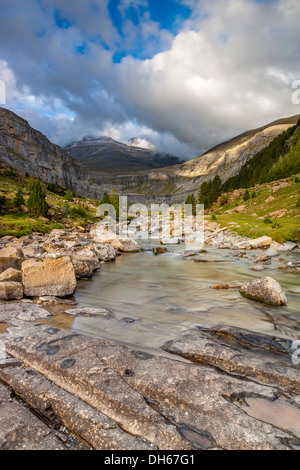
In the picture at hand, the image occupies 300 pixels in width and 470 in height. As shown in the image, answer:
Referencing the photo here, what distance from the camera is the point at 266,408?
4.84 m

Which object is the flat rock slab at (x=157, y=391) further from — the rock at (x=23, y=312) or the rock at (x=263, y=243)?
the rock at (x=263, y=243)

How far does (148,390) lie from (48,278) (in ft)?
28.8

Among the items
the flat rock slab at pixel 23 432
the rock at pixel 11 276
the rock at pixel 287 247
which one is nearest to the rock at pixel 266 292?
the flat rock slab at pixel 23 432

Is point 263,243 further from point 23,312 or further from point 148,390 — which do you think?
point 148,390

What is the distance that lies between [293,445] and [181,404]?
192 cm

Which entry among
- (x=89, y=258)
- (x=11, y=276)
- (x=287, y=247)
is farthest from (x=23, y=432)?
(x=287, y=247)

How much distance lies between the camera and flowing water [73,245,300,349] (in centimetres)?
884

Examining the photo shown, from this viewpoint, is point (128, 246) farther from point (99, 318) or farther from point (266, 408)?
point (266, 408)

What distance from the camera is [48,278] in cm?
1212

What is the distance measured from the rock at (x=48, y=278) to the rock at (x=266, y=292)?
9432mm

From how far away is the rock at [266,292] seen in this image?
38.2ft

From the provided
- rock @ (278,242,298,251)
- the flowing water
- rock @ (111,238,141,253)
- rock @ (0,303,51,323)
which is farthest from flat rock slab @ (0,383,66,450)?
rock @ (278,242,298,251)

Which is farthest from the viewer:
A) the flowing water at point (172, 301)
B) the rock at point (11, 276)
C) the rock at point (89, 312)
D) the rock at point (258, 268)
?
the rock at point (258, 268)
